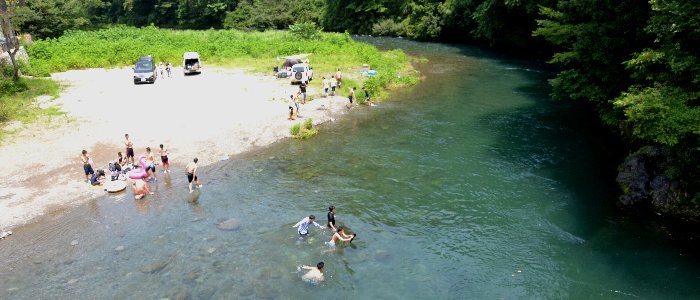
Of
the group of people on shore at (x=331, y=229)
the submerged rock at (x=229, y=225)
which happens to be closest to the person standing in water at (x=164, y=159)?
the submerged rock at (x=229, y=225)

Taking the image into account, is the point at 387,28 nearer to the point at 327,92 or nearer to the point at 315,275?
the point at 327,92

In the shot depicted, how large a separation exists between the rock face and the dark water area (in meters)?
0.92

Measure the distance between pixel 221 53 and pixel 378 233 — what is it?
1656 inches

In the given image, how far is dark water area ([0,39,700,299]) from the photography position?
15.8 meters

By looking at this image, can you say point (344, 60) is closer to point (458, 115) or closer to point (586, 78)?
point (458, 115)

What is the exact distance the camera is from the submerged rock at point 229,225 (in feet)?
63.3

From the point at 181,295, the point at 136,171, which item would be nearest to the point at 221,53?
the point at 136,171

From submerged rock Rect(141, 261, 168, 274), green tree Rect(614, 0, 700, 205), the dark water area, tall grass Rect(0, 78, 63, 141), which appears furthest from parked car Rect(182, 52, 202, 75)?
green tree Rect(614, 0, 700, 205)

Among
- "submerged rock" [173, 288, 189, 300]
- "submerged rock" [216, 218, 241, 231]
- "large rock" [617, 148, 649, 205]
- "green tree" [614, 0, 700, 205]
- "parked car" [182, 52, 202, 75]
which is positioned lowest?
"submerged rock" [173, 288, 189, 300]

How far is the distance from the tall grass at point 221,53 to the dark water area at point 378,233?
54.1 feet

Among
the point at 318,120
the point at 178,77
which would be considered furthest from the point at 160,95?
the point at 318,120

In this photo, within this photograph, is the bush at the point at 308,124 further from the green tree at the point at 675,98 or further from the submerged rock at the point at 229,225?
the green tree at the point at 675,98

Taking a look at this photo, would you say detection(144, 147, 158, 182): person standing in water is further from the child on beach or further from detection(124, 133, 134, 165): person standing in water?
the child on beach

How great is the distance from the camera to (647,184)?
21156mm
